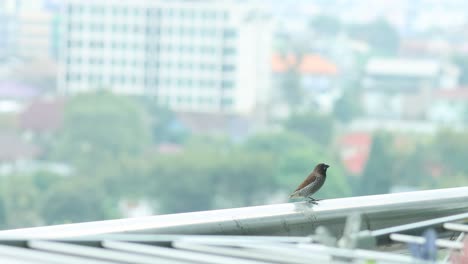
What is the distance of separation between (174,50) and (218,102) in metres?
1.67

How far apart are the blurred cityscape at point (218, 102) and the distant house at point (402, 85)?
0.04 meters

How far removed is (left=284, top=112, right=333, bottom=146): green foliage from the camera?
2892cm

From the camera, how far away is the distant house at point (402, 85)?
111ft

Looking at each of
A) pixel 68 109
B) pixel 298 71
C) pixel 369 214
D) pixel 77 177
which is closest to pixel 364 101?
pixel 298 71

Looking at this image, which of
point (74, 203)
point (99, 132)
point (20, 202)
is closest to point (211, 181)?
point (74, 203)

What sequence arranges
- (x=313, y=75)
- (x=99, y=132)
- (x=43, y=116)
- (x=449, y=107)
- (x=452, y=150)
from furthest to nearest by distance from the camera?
(x=313, y=75), (x=449, y=107), (x=43, y=116), (x=99, y=132), (x=452, y=150)

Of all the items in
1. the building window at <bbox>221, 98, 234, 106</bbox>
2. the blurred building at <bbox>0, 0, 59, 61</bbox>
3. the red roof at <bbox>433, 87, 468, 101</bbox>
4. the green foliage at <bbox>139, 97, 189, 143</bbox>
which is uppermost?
the blurred building at <bbox>0, 0, 59, 61</bbox>

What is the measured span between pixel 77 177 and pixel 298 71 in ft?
35.1

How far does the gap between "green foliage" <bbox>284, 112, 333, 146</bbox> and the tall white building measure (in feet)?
12.6

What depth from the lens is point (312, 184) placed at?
147 centimetres

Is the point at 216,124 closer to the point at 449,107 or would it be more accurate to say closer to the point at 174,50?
the point at 174,50

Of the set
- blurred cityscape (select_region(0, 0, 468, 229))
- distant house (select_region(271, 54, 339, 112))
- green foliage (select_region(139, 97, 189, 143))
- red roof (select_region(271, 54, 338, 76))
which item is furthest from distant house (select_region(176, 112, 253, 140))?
red roof (select_region(271, 54, 338, 76))

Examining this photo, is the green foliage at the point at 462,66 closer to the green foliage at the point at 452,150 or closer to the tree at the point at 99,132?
the green foliage at the point at 452,150

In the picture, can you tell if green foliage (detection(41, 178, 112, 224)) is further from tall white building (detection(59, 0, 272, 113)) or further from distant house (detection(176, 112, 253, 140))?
tall white building (detection(59, 0, 272, 113))
